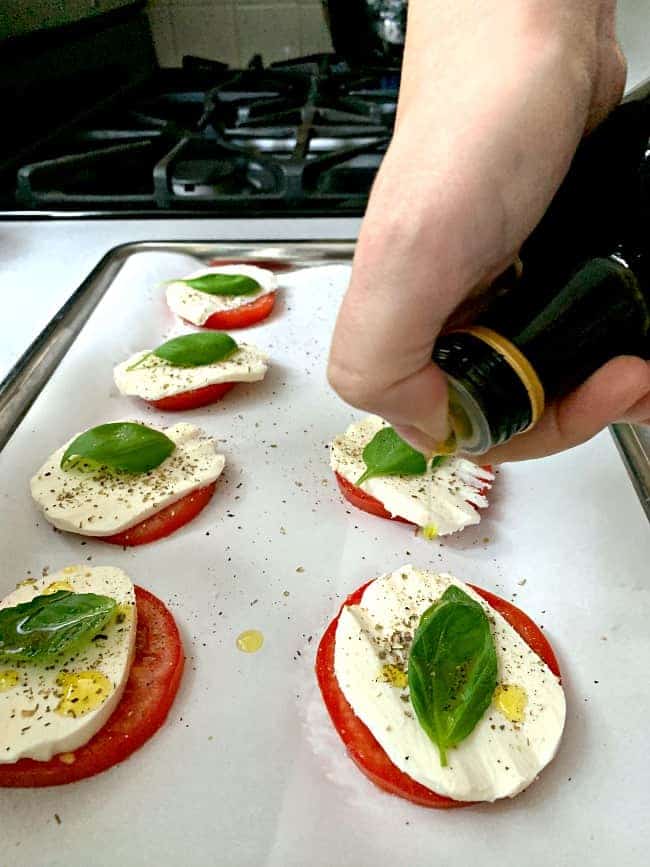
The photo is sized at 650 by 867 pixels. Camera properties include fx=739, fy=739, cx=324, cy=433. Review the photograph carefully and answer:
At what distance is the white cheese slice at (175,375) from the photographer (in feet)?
4.69

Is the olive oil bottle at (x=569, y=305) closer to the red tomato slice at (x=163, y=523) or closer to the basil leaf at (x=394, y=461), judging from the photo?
the basil leaf at (x=394, y=461)

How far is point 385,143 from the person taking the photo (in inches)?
85.2

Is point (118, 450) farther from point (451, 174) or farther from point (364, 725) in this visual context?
point (451, 174)

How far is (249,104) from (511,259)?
6.58 feet

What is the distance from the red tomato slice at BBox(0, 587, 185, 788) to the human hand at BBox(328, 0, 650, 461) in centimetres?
46

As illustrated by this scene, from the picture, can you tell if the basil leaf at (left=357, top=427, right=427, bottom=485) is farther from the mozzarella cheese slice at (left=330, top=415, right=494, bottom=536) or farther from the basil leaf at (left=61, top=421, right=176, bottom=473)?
the basil leaf at (left=61, top=421, right=176, bottom=473)

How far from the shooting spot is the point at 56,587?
101 centimetres

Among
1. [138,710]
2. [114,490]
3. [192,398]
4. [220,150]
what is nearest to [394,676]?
[138,710]

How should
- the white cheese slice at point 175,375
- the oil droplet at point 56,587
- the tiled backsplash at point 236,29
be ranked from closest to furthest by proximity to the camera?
the oil droplet at point 56,587 < the white cheese slice at point 175,375 < the tiled backsplash at point 236,29

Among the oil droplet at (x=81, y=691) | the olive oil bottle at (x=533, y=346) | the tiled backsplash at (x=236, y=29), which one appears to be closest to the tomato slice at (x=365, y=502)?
the olive oil bottle at (x=533, y=346)

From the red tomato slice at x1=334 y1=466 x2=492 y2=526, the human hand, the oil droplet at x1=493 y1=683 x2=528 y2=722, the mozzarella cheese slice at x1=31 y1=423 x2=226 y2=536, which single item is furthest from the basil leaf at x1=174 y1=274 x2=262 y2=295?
the oil droplet at x1=493 y1=683 x2=528 y2=722

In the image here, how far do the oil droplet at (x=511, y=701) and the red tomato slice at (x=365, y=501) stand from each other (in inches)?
13.4

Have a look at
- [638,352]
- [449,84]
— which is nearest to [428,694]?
[638,352]

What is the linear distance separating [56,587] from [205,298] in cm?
86
